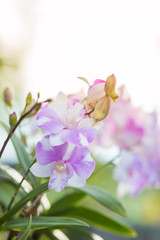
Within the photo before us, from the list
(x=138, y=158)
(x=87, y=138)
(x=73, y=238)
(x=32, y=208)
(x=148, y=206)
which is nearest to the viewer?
(x=87, y=138)

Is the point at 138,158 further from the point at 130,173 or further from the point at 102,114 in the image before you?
the point at 102,114

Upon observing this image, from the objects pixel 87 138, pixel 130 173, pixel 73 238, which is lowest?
pixel 73 238

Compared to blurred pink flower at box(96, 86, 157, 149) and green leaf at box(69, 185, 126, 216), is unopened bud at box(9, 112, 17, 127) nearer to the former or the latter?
green leaf at box(69, 185, 126, 216)

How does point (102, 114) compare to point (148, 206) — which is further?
point (148, 206)

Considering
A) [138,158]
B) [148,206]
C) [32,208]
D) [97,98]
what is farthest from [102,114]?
[148,206]

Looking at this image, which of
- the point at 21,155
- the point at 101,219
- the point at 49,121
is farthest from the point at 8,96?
the point at 101,219

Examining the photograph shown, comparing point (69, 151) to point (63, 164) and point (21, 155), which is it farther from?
point (21, 155)
